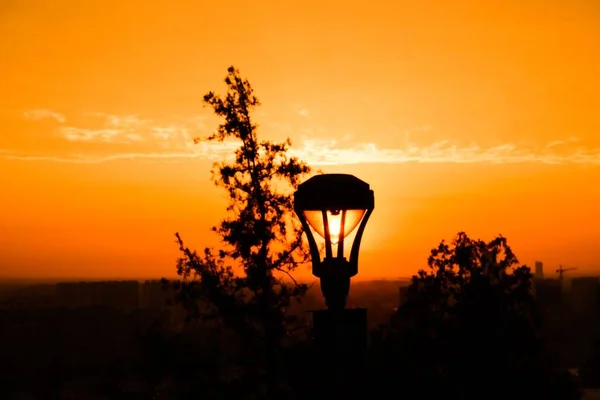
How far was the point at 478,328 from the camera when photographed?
62.9 ft

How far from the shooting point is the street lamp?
6520 mm

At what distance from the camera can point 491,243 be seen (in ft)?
75.5

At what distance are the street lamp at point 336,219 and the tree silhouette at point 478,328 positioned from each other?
705 centimetres

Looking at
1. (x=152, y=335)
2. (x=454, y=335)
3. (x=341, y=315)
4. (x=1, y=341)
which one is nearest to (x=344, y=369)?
(x=341, y=315)

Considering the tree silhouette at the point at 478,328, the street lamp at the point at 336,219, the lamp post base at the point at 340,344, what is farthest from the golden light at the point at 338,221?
the tree silhouette at the point at 478,328

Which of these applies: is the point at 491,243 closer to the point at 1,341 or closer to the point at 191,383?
the point at 191,383

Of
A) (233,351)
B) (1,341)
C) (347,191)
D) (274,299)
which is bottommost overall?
(1,341)

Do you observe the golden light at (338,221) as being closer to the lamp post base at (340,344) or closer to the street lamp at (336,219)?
the street lamp at (336,219)

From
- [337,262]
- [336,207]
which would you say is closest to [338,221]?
[336,207]

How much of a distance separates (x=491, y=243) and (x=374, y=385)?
1446 centimetres

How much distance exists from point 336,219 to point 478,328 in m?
13.7

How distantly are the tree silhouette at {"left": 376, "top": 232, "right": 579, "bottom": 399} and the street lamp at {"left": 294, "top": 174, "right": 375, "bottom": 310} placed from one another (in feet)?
23.1

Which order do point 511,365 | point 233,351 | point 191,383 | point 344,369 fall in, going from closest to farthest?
point 344,369 < point 191,383 < point 233,351 < point 511,365

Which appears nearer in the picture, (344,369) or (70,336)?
(344,369)
